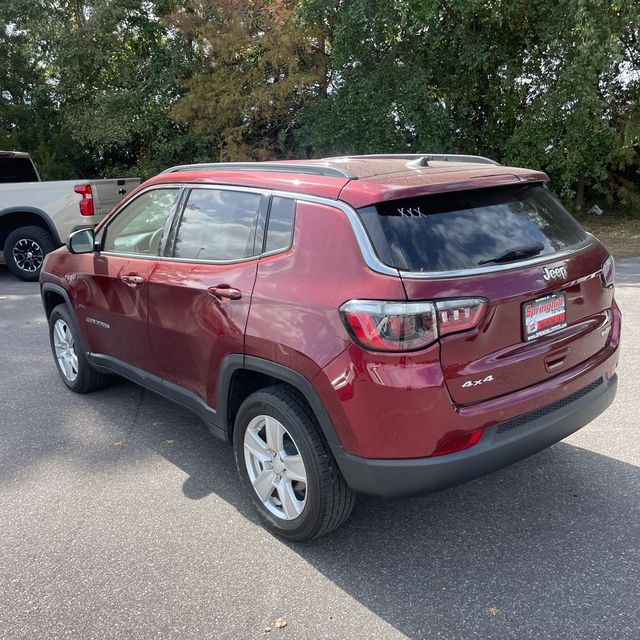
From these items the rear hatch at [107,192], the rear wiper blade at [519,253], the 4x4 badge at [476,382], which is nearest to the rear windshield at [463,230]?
the rear wiper blade at [519,253]

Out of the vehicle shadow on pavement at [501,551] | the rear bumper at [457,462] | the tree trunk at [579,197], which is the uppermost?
the rear bumper at [457,462]

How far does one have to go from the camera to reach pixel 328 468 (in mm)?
2896

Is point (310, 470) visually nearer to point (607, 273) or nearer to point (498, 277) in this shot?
point (498, 277)

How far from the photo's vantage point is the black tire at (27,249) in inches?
392

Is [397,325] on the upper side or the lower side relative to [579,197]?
upper

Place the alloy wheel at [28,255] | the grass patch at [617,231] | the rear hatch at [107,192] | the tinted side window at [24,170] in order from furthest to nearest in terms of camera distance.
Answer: the grass patch at [617,231] < the tinted side window at [24,170] < the alloy wheel at [28,255] < the rear hatch at [107,192]

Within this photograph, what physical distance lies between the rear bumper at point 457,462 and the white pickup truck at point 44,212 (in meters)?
8.11

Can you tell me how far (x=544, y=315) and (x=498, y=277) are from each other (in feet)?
1.11

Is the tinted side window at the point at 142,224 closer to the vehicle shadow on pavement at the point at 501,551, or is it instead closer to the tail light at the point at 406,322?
the vehicle shadow on pavement at the point at 501,551

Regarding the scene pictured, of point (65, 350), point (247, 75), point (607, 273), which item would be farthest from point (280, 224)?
point (247, 75)

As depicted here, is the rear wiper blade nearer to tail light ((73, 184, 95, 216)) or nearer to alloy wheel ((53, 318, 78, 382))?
alloy wheel ((53, 318, 78, 382))

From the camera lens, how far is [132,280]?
4.04 metres

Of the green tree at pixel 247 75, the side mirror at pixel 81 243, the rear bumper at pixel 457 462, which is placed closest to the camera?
the rear bumper at pixel 457 462

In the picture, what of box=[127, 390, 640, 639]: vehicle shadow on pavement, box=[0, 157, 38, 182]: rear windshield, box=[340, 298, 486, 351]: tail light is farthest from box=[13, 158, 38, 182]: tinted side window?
box=[340, 298, 486, 351]: tail light
